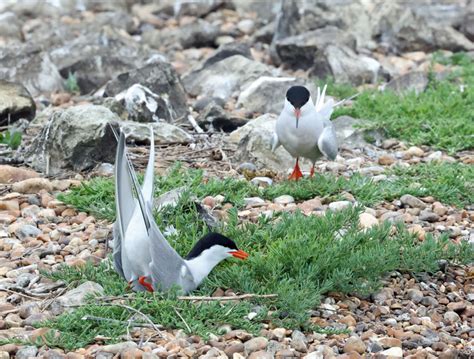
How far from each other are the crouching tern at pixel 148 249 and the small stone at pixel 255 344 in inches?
17.1

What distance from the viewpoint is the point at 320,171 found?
21.6 ft

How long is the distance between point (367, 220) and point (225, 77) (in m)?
3.81

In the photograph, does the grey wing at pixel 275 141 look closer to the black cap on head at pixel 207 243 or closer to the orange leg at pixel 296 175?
the orange leg at pixel 296 175

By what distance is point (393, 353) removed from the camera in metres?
3.96

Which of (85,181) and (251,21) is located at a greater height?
(85,181)

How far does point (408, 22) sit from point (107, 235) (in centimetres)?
638

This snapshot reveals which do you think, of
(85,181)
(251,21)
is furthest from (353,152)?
(251,21)

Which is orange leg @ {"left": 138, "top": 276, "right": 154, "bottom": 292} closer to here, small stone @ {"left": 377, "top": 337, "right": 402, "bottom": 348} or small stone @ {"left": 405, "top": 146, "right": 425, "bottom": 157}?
small stone @ {"left": 377, "top": 337, "right": 402, "bottom": 348}

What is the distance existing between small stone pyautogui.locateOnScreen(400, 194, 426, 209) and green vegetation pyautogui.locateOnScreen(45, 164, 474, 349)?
62 centimetres

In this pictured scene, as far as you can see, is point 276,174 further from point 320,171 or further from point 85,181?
point 85,181

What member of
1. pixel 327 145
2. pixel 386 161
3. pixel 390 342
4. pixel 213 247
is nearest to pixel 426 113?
pixel 386 161

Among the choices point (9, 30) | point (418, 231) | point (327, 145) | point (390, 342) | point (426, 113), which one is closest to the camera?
point (390, 342)

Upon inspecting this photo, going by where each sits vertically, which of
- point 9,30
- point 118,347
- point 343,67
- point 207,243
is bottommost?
point 9,30

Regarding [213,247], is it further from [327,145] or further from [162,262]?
[327,145]
